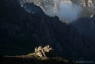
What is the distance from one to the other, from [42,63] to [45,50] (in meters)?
22.0

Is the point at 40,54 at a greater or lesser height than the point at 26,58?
greater

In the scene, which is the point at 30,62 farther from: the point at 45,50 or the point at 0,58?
the point at 45,50

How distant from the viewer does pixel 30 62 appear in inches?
5007

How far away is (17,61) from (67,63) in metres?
27.6

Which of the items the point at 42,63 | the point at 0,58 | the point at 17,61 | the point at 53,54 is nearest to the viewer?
the point at 0,58

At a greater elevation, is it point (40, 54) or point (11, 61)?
point (40, 54)

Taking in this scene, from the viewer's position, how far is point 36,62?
129125 millimetres

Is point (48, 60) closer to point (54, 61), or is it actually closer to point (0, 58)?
point (54, 61)

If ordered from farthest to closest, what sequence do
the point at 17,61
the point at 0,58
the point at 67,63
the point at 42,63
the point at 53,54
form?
the point at 53,54, the point at 67,63, the point at 42,63, the point at 17,61, the point at 0,58

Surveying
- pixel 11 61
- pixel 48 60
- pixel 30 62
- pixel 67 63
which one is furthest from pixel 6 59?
pixel 67 63

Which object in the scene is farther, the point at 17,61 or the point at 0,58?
the point at 17,61

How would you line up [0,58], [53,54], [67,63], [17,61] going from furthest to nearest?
[53,54]
[67,63]
[17,61]
[0,58]

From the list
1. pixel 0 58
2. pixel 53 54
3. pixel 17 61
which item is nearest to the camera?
pixel 0 58

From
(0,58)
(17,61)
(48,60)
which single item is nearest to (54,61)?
(48,60)
